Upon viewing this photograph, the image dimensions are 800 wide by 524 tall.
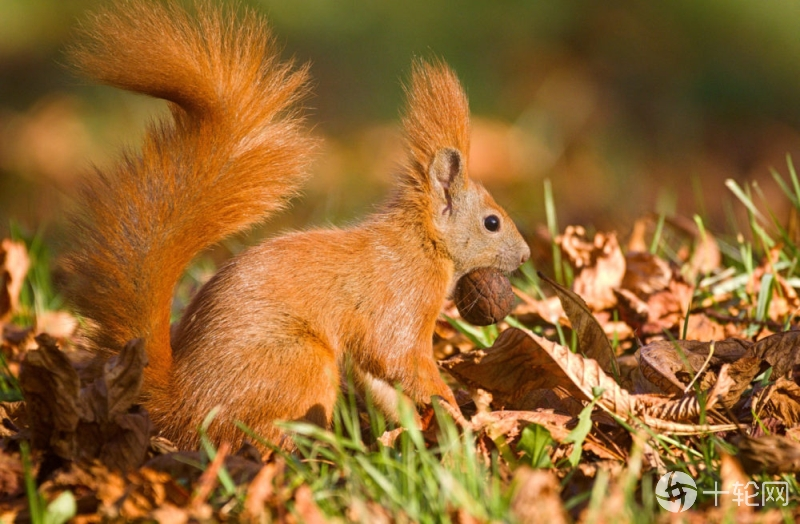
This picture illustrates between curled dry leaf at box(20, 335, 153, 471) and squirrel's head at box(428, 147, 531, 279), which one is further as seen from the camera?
squirrel's head at box(428, 147, 531, 279)

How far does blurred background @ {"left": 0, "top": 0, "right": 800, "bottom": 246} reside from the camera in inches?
295

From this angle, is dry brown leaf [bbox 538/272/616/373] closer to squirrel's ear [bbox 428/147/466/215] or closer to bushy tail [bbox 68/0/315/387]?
squirrel's ear [bbox 428/147/466/215]

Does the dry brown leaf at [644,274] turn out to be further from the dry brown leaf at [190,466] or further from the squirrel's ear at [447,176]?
the dry brown leaf at [190,466]

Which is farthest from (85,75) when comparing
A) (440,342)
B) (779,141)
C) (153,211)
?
(779,141)

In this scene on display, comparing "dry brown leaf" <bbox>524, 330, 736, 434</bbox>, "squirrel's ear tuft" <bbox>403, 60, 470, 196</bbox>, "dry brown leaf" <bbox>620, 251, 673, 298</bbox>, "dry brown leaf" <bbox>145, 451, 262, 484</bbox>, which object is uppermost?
"squirrel's ear tuft" <bbox>403, 60, 470, 196</bbox>

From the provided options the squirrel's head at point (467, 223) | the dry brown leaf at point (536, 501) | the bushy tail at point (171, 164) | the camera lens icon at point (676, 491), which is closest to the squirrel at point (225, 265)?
the bushy tail at point (171, 164)

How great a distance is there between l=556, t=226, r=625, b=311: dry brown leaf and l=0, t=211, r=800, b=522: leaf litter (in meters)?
0.28

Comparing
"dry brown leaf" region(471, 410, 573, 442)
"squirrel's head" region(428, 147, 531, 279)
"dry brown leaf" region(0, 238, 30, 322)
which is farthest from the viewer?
"dry brown leaf" region(0, 238, 30, 322)

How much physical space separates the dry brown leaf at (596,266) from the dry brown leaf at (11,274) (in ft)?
6.62

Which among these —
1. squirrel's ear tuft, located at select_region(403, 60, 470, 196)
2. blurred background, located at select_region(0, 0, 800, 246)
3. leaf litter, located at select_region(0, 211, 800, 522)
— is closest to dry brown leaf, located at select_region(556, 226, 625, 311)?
leaf litter, located at select_region(0, 211, 800, 522)

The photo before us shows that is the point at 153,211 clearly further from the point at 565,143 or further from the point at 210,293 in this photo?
the point at 565,143

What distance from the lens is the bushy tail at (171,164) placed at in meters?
2.24

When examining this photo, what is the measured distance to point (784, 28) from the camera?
7.86m

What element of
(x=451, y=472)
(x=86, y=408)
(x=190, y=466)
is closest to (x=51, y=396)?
(x=86, y=408)
